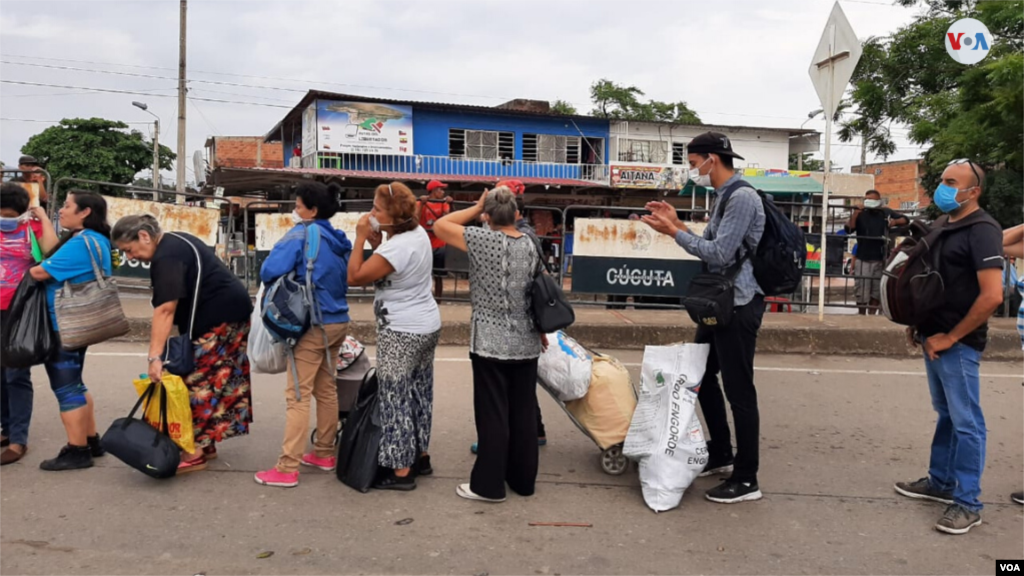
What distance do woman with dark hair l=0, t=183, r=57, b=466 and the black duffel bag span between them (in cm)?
93

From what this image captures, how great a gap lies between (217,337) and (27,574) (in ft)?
4.82

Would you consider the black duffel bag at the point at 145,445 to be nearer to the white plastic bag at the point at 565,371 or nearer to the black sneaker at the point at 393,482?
the black sneaker at the point at 393,482

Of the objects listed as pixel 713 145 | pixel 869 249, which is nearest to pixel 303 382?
pixel 713 145

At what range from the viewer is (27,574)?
3.12 metres

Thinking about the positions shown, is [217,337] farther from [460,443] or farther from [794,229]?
[794,229]

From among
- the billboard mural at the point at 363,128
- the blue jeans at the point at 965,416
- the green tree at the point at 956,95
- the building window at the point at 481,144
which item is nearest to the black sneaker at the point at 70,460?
the blue jeans at the point at 965,416

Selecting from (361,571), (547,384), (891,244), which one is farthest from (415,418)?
(891,244)

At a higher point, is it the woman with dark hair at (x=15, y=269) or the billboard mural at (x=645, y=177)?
the billboard mural at (x=645, y=177)

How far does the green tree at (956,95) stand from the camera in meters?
12.2

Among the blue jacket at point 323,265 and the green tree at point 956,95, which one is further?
the green tree at point 956,95

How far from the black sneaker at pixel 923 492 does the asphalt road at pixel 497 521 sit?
68 millimetres

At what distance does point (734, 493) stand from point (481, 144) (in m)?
27.8

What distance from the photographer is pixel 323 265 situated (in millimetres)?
4098

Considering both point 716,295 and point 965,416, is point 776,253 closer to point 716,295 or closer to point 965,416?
point 716,295
